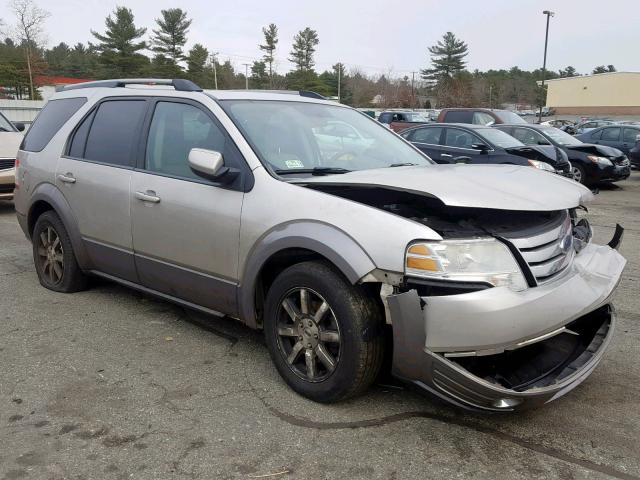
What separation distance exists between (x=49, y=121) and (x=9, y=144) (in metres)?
5.25

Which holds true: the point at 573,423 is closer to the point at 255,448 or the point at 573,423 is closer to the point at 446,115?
the point at 255,448

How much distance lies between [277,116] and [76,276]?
2393 millimetres

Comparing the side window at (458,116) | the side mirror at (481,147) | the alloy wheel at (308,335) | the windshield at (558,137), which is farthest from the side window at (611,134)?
the alloy wheel at (308,335)

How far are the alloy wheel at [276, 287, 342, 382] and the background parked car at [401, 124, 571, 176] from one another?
839 cm

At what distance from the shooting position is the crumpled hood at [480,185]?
2.88 metres

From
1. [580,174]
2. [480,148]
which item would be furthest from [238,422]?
[580,174]

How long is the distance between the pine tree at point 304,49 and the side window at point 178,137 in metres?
77.6

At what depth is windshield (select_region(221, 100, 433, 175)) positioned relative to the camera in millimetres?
3734

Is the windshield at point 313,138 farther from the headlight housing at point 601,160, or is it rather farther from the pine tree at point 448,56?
the pine tree at point 448,56

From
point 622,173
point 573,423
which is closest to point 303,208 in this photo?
point 573,423

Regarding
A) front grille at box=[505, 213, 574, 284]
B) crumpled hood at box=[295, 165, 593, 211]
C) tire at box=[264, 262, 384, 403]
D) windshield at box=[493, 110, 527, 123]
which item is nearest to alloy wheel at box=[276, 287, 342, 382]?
tire at box=[264, 262, 384, 403]

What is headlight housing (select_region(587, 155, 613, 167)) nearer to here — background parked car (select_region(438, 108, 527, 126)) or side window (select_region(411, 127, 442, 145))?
background parked car (select_region(438, 108, 527, 126))

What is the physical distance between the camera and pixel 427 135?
493 inches

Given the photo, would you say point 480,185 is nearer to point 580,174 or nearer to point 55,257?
point 55,257
